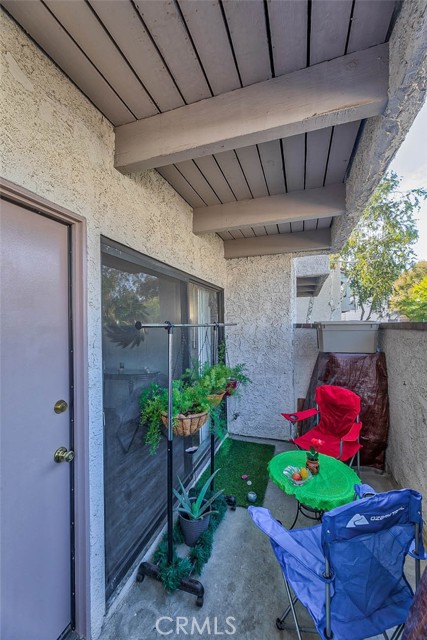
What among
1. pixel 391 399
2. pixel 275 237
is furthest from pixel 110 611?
pixel 275 237

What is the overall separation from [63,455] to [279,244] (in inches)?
157

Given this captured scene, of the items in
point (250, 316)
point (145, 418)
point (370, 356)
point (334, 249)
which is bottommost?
point (145, 418)

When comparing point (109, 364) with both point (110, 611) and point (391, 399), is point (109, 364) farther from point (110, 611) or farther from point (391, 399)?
point (391, 399)

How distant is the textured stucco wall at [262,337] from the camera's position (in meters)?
4.55

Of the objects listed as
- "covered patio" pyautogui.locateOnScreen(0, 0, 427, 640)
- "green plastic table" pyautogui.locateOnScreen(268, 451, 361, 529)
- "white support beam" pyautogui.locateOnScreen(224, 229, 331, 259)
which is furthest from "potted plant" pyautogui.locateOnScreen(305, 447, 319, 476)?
"white support beam" pyautogui.locateOnScreen(224, 229, 331, 259)

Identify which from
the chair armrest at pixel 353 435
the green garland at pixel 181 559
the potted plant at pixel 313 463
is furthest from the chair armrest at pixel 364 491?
the green garland at pixel 181 559

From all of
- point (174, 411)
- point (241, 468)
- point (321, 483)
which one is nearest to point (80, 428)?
point (174, 411)

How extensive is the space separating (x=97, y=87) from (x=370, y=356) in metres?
4.41

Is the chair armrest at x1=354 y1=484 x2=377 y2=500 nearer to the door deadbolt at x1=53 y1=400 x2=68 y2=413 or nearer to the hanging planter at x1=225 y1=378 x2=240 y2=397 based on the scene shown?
the hanging planter at x1=225 y1=378 x2=240 y2=397

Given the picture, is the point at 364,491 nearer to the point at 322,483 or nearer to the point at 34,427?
the point at 322,483

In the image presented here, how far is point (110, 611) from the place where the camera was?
72.7 inches

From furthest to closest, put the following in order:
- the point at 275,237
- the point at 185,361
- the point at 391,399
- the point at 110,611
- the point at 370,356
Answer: the point at 275,237 → the point at 370,356 → the point at 391,399 → the point at 185,361 → the point at 110,611

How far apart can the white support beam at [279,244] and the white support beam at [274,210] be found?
1250mm

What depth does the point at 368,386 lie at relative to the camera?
3848 millimetres
